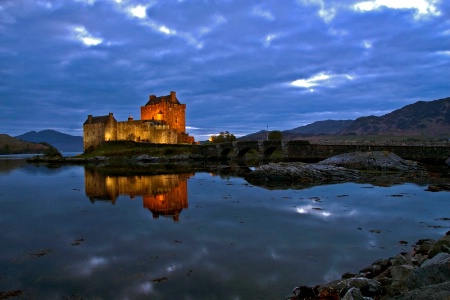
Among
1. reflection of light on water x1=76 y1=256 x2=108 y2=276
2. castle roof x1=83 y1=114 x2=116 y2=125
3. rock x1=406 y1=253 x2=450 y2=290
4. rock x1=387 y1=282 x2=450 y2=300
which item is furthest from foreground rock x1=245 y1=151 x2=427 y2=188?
castle roof x1=83 y1=114 x2=116 y2=125

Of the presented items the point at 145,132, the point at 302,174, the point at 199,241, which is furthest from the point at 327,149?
the point at 199,241

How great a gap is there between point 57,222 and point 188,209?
22.0 feet

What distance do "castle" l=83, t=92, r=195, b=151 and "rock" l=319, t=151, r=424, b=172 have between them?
5766 cm

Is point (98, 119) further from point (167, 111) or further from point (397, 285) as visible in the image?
point (397, 285)

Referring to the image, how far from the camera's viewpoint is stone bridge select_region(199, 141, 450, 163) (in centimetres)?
5447

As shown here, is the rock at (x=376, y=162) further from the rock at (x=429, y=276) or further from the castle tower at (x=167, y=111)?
the castle tower at (x=167, y=111)

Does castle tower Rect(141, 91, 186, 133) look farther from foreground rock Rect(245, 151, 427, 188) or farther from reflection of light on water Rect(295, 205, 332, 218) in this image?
reflection of light on water Rect(295, 205, 332, 218)

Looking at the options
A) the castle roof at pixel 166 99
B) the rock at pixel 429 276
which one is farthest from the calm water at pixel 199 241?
the castle roof at pixel 166 99

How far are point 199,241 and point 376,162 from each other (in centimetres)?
3902

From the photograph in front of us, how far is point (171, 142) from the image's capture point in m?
96.1

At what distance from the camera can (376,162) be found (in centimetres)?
4519

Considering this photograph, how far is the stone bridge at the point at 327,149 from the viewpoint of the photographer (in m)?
54.5

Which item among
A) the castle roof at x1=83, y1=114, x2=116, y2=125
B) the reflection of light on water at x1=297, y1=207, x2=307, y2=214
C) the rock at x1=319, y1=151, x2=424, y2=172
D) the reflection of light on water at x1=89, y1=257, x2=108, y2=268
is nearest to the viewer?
the reflection of light on water at x1=89, y1=257, x2=108, y2=268

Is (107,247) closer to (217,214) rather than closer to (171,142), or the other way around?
(217,214)
